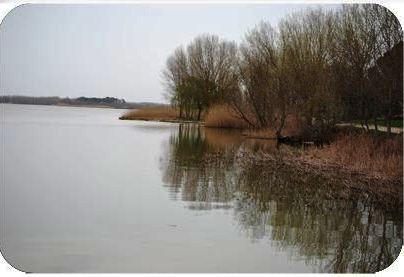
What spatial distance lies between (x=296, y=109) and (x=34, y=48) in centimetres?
1099

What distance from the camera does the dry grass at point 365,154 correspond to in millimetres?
8914

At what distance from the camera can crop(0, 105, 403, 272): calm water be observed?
540 cm

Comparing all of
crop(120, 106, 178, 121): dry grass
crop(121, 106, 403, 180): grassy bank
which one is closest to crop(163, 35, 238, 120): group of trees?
crop(120, 106, 178, 121): dry grass

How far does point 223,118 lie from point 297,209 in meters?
12.8

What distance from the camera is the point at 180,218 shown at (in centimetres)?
684

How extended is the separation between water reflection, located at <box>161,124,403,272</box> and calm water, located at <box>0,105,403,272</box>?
0.01 metres

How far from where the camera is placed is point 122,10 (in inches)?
285

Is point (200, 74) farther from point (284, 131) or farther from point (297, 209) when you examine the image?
point (297, 209)

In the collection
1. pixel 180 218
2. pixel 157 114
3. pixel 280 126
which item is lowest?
pixel 180 218

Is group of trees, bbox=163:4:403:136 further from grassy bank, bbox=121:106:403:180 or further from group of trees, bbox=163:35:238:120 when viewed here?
grassy bank, bbox=121:106:403:180

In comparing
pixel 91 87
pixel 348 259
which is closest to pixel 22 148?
pixel 91 87

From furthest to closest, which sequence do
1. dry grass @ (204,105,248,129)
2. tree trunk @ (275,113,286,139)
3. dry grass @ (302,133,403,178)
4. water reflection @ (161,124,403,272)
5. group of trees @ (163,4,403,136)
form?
dry grass @ (204,105,248,129) → tree trunk @ (275,113,286,139) → group of trees @ (163,4,403,136) → dry grass @ (302,133,403,178) → water reflection @ (161,124,403,272)

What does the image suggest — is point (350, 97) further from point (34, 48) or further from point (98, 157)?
point (34, 48)

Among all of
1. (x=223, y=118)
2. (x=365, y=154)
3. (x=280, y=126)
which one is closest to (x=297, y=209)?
(x=365, y=154)
